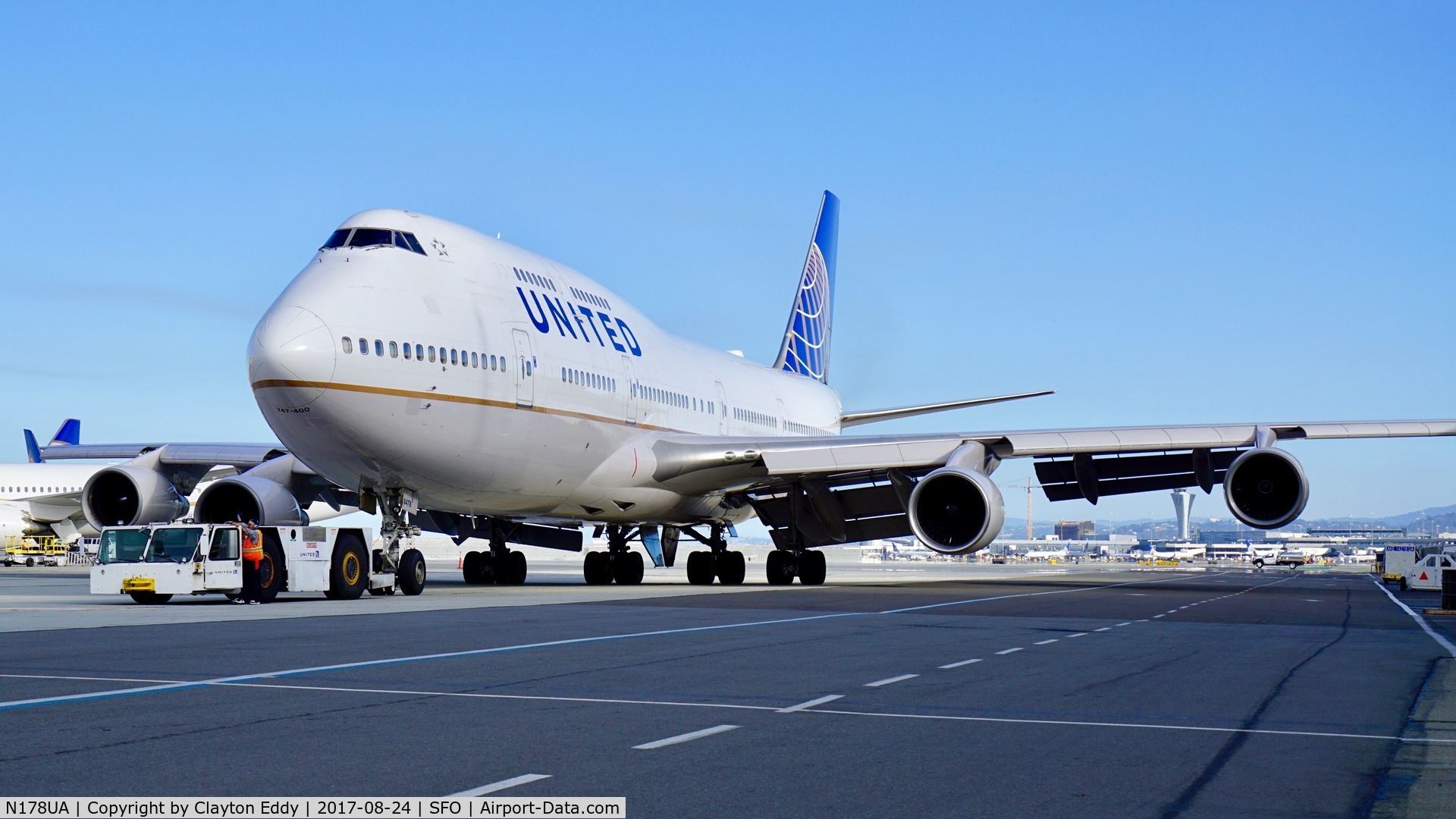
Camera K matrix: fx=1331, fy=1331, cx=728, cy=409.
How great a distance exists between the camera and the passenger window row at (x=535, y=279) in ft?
73.9

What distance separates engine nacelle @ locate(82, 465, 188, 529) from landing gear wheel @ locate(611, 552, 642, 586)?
9268 millimetres

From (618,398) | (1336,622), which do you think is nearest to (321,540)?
(618,398)

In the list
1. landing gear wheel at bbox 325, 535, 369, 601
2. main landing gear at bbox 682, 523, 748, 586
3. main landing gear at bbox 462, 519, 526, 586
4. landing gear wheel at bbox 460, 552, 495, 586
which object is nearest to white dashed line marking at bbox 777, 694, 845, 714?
landing gear wheel at bbox 325, 535, 369, 601

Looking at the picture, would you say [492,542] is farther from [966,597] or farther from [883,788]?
[883,788]

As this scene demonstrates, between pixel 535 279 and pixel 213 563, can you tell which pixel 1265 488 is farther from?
pixel 213 563

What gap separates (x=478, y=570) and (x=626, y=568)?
3.67 meters

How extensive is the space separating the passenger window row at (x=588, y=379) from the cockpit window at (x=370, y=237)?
3706mm

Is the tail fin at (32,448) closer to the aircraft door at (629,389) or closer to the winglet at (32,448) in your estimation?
the winglet at (32,448)

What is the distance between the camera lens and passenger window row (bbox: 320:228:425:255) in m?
20.2

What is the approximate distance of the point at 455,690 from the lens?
870cm

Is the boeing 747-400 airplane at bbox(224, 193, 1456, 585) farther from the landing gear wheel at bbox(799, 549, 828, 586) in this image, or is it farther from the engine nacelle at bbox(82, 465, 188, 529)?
the engine nacelle at bbox(82, 465, 188, 529)

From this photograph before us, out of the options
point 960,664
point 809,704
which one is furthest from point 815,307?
point 809,704

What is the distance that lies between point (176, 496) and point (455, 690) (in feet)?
65.7

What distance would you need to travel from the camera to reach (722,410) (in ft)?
98.8
